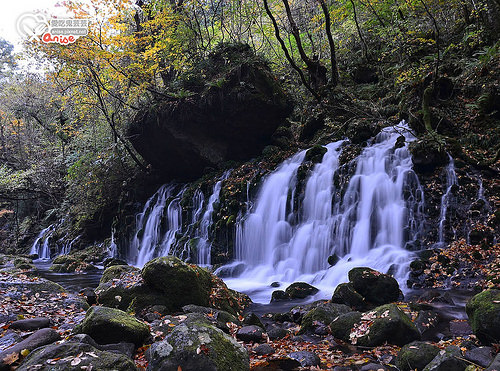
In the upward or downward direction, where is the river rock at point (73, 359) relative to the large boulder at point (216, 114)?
downward

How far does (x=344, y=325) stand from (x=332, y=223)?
17.7 ft

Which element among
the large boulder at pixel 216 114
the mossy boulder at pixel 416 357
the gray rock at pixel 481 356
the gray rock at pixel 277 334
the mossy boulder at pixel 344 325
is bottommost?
the gray rock at pixel 277 334

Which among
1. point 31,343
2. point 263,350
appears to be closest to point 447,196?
point 263,350

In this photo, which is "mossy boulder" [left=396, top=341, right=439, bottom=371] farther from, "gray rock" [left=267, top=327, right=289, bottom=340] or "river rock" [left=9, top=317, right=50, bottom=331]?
"river rock" [left=9, top=317, right=50, bottom=331]

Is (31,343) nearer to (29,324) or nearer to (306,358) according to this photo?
(29,324)

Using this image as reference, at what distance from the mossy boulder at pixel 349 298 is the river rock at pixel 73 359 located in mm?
4311

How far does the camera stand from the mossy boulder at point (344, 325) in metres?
5.04

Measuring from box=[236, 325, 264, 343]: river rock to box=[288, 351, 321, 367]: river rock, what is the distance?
70cm

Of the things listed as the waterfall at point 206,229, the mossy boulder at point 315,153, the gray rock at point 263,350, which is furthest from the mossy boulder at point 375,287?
the waterfall at point 206,229

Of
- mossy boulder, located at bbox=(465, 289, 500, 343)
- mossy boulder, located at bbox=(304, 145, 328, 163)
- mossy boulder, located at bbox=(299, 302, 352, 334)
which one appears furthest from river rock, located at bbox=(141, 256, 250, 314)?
mossy boulder, located at bbox=(304, 145, 328, 163)

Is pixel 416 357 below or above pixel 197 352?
below

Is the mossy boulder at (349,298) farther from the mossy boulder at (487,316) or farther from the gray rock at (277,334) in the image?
the mossy boulder at (487,316)

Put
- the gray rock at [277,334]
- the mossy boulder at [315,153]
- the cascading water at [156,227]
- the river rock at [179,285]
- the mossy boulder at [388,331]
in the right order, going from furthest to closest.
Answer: the cascading water at [156,227] < the mossy boulder at [315,153] < the river rock at [179,285] < the gray rock at [277,334] < the mossy boulder at [388,331]

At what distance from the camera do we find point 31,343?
145 inches
